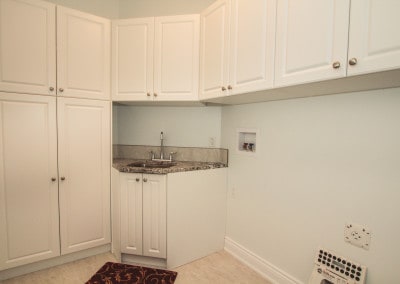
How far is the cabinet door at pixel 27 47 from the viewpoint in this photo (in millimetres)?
1788

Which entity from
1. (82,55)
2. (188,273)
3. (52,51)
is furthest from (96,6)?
(188,273)

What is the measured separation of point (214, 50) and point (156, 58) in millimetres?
621

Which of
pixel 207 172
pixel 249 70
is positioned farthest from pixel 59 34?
pixel 207 172

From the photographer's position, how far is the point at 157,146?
271 cm

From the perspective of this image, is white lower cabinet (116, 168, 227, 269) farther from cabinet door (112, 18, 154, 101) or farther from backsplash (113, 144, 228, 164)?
cabinet door (112, 18, 154, 101)

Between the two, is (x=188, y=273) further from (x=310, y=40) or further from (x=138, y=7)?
(x=138, y=7)

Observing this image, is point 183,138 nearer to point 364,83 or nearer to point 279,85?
point 279,85

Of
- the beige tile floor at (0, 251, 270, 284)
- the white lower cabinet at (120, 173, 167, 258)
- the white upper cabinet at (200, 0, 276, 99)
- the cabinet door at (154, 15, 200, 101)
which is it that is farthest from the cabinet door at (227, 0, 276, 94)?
the beige tile floor at (0, 251, 270, 284)

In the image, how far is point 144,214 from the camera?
210 cm

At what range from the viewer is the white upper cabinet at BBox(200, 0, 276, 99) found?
1474mm

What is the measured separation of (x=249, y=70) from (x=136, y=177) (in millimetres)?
1360

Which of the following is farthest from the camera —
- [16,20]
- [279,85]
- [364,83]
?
[16,20]

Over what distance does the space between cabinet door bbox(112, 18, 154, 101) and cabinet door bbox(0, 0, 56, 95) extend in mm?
546

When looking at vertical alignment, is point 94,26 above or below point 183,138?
above
